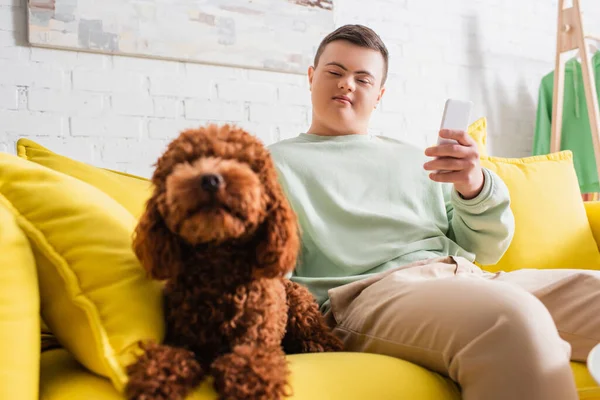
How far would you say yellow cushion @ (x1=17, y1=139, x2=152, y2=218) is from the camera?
120 cm

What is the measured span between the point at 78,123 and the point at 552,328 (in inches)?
60.6

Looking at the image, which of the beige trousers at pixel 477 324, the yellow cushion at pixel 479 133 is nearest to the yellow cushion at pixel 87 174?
the beige trousers at pixel 477 324

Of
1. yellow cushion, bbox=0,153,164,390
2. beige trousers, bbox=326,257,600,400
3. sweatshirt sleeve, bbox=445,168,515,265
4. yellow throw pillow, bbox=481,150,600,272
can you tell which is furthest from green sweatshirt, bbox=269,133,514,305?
yellow cushion, bbox=0,153,164,390

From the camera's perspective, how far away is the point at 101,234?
876 millimetres

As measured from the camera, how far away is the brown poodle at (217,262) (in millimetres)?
748

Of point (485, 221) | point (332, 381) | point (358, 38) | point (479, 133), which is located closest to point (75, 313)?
point (332, 381)

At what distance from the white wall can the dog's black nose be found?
4.27ft

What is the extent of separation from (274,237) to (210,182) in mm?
128

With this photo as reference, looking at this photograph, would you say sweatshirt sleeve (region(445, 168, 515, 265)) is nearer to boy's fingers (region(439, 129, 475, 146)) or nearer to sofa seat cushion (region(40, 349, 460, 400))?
boy's fingers (region(439, 129, 475, 146))

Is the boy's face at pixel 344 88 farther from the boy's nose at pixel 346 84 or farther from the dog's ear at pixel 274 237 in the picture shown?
the dog's ear at pixel 274 237

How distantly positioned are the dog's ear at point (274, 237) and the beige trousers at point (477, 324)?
11.8 inches

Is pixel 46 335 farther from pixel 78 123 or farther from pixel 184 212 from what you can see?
pixel 78 123

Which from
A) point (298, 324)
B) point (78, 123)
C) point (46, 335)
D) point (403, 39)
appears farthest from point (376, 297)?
point (403, 39)

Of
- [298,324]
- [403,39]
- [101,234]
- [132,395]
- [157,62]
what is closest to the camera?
[132,395]
